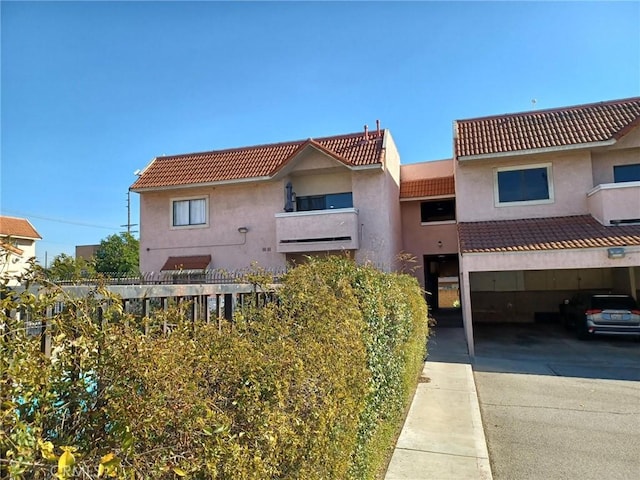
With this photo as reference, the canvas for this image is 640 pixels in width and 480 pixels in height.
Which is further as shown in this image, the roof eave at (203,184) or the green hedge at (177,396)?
the roof eave at (203,184)

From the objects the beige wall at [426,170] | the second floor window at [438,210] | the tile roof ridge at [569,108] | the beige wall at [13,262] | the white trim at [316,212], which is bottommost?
the beige wall at [13,262]

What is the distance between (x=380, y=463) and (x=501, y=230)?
1261 cm

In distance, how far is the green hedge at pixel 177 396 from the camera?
1.50m

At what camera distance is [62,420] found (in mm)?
1649

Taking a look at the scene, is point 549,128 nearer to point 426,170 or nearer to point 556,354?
point 426,170

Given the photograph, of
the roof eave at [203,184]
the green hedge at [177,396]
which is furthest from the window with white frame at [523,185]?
the green hedge at [177,396]

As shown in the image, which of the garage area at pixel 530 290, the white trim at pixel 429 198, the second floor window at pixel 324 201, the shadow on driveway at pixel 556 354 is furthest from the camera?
the garage area at pixel 530 290

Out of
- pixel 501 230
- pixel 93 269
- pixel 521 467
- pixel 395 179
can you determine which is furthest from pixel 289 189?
pixel 93 269

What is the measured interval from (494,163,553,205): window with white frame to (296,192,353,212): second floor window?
6519 mm

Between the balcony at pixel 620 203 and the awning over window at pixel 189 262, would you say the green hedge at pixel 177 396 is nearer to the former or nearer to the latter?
the balcony at pixel 620 203

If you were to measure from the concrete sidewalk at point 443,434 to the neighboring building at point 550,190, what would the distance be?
4373 millimetres

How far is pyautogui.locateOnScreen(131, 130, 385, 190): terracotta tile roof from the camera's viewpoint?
1808 centimetres

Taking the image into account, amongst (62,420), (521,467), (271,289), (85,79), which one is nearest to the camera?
(62,420)

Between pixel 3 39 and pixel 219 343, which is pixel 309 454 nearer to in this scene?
pixel 219 343
